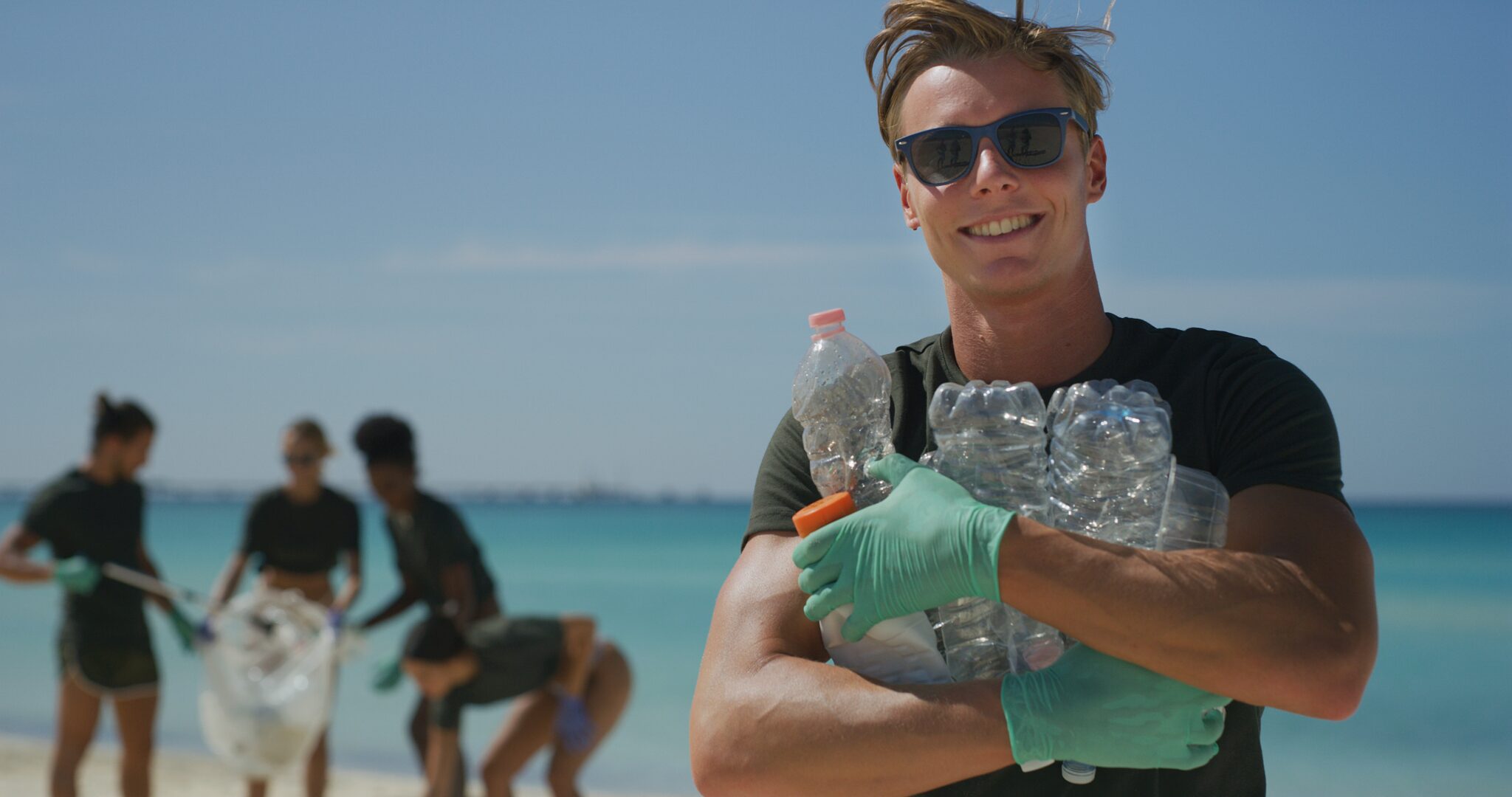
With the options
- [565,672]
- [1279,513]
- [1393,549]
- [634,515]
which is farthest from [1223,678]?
[634,515]

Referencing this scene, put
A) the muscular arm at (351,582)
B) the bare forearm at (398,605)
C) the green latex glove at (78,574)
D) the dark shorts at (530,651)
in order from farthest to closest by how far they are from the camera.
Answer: the muscular arm at (351,582)
the bare forearm at (398,605)
the green latex glove at (78,574)
the dark shorts at (530,651)

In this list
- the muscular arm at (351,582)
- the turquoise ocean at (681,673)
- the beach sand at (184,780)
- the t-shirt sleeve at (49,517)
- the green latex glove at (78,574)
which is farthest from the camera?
the turquoise ocean at (681,673)

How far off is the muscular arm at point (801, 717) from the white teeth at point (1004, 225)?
0.55m

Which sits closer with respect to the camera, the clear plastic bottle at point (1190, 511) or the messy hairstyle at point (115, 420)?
the clear plastic bottle at point (1190, 511)

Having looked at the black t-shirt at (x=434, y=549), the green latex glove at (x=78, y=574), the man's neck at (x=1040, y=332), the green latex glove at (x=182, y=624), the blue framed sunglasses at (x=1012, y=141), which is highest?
the blue framed sunglasses at (x=1012, y=141)

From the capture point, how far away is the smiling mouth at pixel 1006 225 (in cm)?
186

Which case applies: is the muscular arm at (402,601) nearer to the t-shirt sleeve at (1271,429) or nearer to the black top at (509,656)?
the black top at (509,656)

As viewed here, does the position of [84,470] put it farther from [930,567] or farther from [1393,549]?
[1393,549]

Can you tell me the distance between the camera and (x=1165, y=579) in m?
1.50

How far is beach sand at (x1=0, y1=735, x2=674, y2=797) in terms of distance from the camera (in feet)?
31.1

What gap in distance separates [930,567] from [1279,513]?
17.9 inches

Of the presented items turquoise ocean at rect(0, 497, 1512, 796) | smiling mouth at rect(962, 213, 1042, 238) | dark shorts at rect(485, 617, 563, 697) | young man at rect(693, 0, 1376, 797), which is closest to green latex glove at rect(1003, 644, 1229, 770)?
young man at rect(693, 0, 1376, 797)

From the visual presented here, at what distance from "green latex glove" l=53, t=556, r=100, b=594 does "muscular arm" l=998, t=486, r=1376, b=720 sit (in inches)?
258

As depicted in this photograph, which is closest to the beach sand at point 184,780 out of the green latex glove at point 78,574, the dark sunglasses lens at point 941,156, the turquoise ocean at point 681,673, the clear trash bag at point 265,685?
the turquoise ocean at point 681,673
